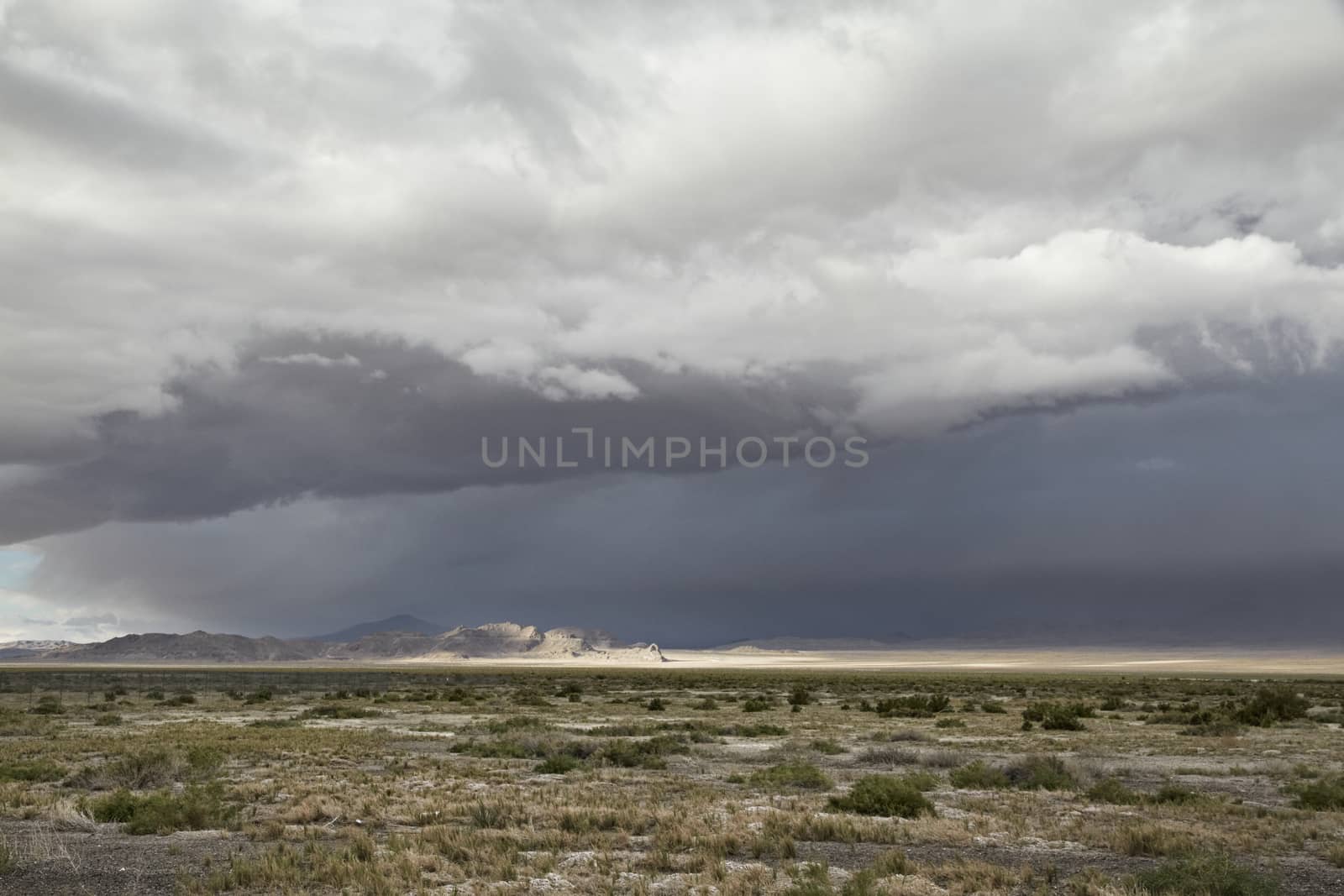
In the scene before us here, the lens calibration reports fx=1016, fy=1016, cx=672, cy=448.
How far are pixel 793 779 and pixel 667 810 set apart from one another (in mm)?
5316

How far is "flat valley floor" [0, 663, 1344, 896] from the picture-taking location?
1328cm

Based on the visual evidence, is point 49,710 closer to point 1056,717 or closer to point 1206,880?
point 1056,717

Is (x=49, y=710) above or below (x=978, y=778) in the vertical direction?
below

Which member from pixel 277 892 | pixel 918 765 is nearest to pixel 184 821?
pixel 277 892

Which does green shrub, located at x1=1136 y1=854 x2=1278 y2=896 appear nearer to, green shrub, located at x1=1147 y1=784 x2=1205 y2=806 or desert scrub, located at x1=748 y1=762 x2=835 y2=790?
green shrub, located at x1=1147 y1=784 x2=1205 y2=806

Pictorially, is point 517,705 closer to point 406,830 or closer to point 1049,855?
point 406,830

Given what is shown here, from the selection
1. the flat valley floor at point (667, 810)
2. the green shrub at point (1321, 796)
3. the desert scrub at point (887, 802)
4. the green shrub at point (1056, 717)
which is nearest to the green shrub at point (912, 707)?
the green shrub at point (1056, 717)

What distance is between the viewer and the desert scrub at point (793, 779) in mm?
22688

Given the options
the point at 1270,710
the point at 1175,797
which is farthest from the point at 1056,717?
the point at 1175,797

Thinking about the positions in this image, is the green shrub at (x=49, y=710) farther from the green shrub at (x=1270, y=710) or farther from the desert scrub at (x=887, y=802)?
the green shrub at (x=1270, y=710)

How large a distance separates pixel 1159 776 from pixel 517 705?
3871 centimetres

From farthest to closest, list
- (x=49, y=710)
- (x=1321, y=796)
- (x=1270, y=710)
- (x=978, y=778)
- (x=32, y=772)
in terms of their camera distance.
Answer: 1. (x=49, y=710)
2. (x=1270, y=710)
3. (x=32, y=772)
4. (x=978, y=778)
5. (x=1321, y=796)

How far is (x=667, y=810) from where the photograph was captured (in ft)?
61.3

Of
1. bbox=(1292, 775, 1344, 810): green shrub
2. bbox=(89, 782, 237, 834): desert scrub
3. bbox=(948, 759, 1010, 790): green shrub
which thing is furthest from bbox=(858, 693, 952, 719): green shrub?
bbox=(89, 782, 237, 834): desert scrub
